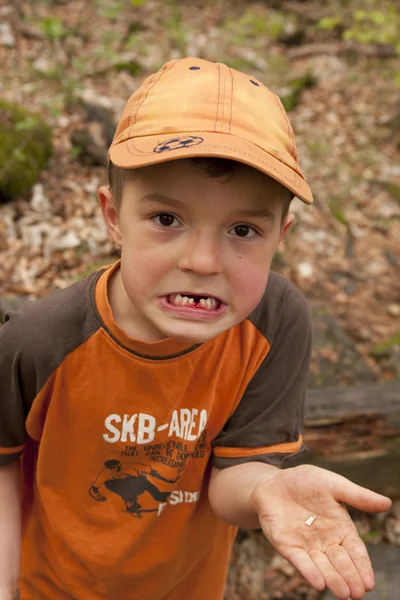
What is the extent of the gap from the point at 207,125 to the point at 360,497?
0.95 m

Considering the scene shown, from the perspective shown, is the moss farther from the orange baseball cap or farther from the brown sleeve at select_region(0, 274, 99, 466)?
the orange baseball cap

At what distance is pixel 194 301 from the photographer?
147 centimetres

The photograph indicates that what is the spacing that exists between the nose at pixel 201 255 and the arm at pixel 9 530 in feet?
3.14

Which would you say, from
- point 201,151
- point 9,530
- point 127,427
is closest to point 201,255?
point 201,151

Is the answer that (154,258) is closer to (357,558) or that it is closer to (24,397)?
(24,397)

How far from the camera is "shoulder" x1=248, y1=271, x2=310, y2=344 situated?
183cm

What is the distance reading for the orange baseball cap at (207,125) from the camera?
1.33 metres

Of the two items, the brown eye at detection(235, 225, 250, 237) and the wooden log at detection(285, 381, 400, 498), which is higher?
the brown eye at detection(235, 225, 250, 237)

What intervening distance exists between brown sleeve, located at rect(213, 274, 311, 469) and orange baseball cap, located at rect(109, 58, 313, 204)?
0.50 metres

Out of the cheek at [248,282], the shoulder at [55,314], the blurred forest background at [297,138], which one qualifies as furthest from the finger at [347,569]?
the blurred forest background at [297,138]

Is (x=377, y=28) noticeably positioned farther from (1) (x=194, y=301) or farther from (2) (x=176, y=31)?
(1) (x=194, y=301)

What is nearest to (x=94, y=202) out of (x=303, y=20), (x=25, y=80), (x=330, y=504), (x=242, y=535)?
(x=25, y=80)

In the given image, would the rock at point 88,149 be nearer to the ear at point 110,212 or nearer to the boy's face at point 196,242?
the ear at point 110,212

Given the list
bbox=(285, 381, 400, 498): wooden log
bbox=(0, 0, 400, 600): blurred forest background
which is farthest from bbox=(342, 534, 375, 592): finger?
bbox=(0, 0, 400, 600): blurred forest background
